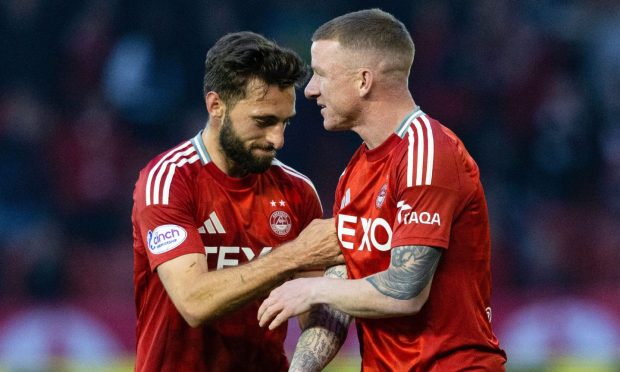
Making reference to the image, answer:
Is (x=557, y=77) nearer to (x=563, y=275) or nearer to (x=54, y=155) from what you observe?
(x=563, y=275)

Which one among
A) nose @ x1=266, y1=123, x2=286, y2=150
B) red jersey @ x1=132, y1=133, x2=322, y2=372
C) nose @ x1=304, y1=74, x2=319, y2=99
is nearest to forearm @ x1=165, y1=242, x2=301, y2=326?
red jersey @ x1=132, y1=133, x2=322, y2=372

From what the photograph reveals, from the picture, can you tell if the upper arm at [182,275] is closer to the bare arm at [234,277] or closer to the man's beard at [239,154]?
the bare arm at [234,277]

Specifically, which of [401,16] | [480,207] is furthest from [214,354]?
[401,16]

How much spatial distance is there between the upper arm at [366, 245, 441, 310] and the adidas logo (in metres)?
1.13

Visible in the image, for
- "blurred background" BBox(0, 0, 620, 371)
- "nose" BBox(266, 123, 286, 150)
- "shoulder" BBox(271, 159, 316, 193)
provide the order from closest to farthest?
"nose" BBox(266, 123, 286, 150), "shoulder" BBox(271, 159, 316, 193), "blurred background" BBox(0, 0, 620, 371)

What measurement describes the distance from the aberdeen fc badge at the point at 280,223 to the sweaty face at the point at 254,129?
22 cm

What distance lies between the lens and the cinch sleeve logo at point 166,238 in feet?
13.8

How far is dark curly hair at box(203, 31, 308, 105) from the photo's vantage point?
451 cm

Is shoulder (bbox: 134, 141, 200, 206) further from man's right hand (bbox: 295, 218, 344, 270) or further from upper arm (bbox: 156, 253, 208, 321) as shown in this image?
man's right hand (bbox: 295, 218, 344, 270)

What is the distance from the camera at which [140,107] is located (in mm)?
9297

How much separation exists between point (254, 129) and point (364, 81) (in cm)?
82

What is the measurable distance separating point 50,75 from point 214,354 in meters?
5.62

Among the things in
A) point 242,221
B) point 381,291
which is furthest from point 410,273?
point 242,221

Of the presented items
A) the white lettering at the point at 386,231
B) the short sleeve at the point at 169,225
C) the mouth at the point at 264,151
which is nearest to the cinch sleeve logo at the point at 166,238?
the short sleeve at the point at 169,225
